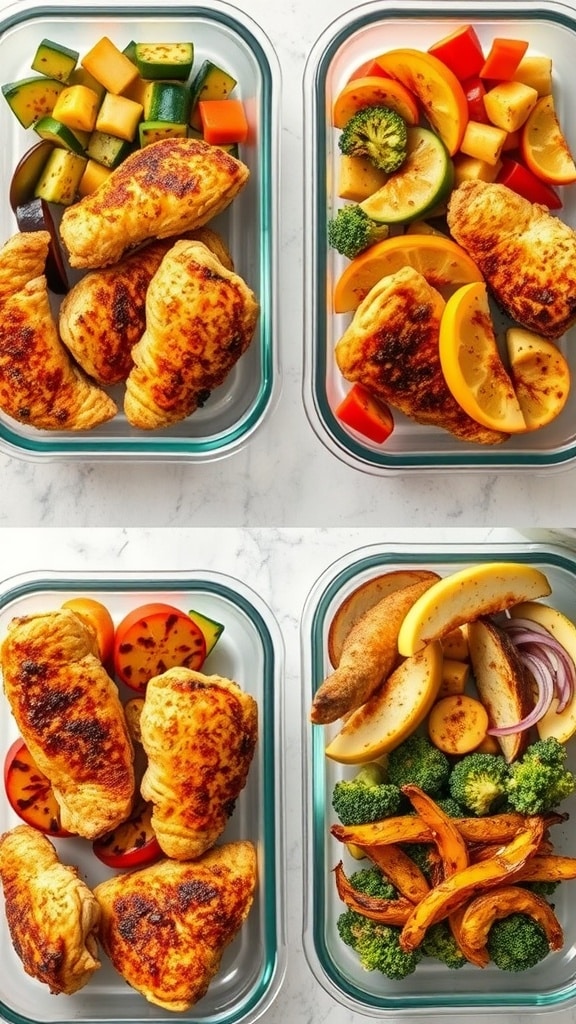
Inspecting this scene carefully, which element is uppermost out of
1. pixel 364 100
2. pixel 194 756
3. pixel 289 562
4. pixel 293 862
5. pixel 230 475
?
pixel 364 100

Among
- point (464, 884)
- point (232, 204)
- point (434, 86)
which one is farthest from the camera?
point (232, 204)

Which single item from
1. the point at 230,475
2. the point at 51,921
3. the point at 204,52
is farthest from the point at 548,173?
the point at 51,921

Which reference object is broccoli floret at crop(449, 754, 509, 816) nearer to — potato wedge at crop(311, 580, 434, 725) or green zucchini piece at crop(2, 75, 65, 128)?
potato wedge at crop(311, 580, 434, 725)

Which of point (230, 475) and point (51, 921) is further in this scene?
point (230, 475)

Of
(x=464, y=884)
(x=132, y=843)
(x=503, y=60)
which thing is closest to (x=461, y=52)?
(x=503, y=60)

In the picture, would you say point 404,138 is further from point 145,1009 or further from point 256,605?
point 145,1009

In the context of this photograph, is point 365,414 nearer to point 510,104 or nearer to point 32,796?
point 510,104
